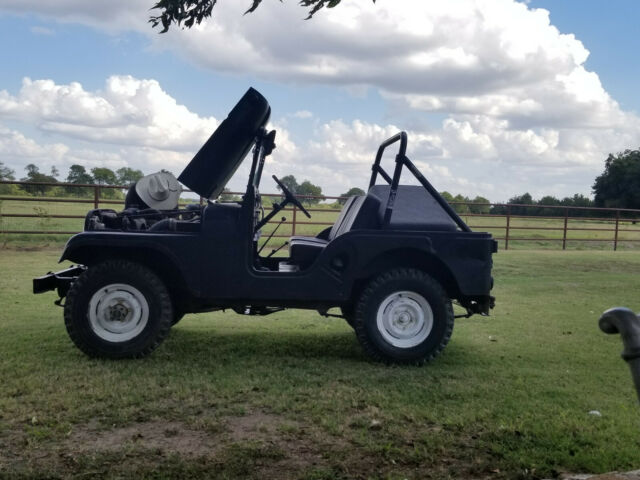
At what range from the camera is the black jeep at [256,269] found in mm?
5484

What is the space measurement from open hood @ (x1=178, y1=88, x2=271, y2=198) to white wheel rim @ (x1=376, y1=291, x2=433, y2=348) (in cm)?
179

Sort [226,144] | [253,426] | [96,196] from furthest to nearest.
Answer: [96,196] → [226,144] → [253,426]

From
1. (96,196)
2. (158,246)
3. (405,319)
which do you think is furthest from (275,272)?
(96,196)

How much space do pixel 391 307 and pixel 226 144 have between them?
1956mm

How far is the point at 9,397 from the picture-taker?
453cm

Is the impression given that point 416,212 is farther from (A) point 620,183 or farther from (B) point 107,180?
(A) point 620,183

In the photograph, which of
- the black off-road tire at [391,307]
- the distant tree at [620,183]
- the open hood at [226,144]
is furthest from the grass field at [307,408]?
the distant tree at [620,183]

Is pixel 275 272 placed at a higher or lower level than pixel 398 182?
lower

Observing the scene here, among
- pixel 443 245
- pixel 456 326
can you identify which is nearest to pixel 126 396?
pixel 443 245

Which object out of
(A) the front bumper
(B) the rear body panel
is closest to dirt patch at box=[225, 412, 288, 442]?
(B) the rear body panel

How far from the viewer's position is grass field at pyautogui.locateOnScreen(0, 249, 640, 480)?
3564 millimetres

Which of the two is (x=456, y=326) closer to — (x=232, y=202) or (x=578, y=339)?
(x=578, y=339)

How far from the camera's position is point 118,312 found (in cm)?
552

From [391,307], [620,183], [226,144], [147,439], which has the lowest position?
[147,439]
